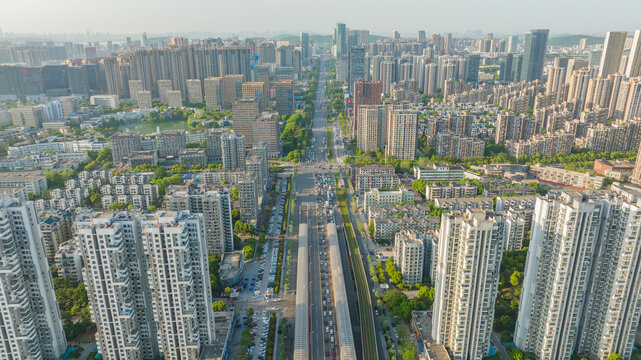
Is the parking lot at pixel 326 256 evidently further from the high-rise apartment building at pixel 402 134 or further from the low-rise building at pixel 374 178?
the high-rise apartment building at pixel 402 134

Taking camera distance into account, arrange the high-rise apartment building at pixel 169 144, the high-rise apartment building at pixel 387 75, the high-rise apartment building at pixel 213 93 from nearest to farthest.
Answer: the high-rise apartment building at pixel 169 144 → the high-rise apartment building at pixel 213 93 → the high-rise apartment building at pixel 387 75

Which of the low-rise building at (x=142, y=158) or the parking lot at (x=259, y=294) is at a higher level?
the low-rise building at (x=142, y=158)

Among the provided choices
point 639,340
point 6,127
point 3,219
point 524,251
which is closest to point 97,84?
point 6,127

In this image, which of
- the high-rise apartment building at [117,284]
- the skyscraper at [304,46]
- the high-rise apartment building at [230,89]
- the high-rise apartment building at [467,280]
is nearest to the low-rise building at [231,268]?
the high-rise apartment building at [117,284]

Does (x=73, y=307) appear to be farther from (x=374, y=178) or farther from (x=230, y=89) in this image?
(x=230, y=89)

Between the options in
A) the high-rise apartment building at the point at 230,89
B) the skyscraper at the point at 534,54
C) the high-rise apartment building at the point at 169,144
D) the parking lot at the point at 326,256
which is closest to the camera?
the parking lot at the point at 326,256

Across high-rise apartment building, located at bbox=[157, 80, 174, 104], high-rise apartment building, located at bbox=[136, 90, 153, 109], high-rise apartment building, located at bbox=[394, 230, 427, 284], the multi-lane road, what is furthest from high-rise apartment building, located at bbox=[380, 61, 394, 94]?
high-rise apartment building, located at bbox=[394, 230, 427, 284]

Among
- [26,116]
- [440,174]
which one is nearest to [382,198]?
[440,174]
